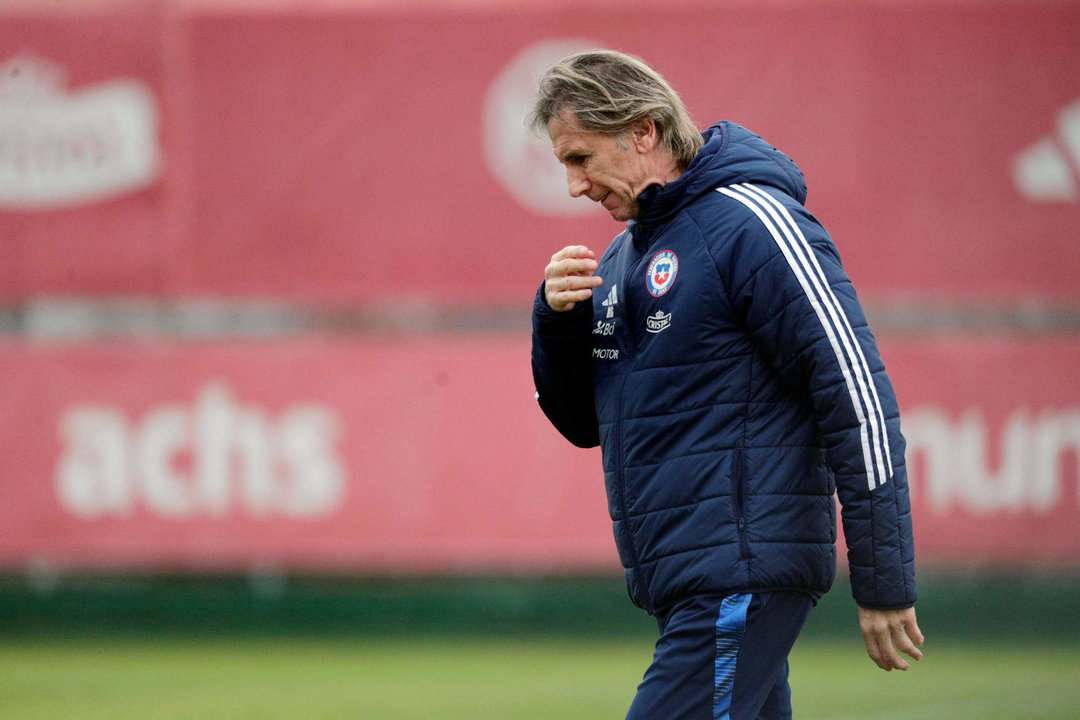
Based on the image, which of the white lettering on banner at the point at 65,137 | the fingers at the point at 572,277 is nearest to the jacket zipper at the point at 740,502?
the fingers at the point at 572,277

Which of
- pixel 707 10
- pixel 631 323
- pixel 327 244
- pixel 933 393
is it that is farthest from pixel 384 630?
pixel 631 323

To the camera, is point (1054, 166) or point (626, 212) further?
point (1054, 166)

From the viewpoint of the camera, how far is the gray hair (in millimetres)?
2961

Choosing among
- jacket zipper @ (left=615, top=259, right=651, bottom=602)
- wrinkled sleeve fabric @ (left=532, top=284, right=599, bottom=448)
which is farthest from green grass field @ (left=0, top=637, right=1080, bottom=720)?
jacket zipper @ (left=615, top=259, right=651, bottom=602)

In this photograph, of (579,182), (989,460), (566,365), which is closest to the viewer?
(579,182)

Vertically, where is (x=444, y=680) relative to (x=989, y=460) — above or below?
below

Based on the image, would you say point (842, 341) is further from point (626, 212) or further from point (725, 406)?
point (626, 212)

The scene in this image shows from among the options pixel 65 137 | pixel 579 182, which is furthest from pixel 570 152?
pixel 65 137

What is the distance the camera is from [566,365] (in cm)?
325

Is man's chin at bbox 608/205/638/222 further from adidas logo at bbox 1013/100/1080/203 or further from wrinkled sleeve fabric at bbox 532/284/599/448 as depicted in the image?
adidas logo at bbox 1013/100/1080/203

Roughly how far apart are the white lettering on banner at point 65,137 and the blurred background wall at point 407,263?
0.07 ft

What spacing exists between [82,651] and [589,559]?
3.42 metres

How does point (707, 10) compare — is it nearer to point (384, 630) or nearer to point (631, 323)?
point (384, 630)

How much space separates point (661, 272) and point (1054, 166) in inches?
280
